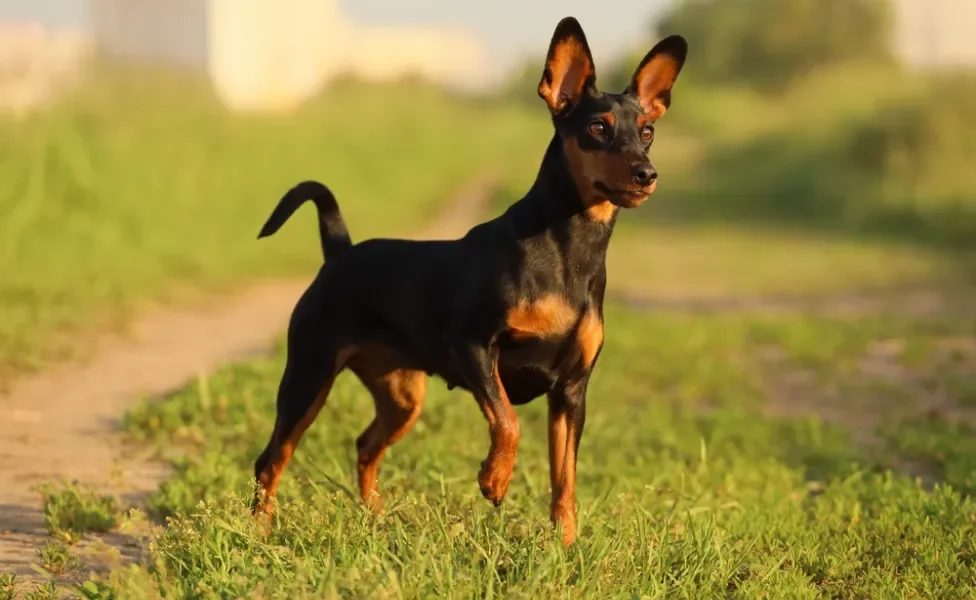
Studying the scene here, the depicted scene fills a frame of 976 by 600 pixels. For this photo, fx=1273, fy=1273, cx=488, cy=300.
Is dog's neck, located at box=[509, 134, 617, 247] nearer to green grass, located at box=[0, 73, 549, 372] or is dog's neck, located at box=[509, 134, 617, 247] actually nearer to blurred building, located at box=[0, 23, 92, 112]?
green grass, located at box=[0, 73, 549, 372]

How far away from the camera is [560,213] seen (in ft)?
12.7

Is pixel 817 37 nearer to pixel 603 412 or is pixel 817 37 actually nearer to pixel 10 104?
pixel 10 104

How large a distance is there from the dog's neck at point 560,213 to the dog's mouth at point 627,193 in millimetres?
136

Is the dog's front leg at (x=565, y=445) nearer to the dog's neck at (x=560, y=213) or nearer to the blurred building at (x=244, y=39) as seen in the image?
the dog's neck at (x=560, y=213)

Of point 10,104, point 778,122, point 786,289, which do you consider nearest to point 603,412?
point 786,289

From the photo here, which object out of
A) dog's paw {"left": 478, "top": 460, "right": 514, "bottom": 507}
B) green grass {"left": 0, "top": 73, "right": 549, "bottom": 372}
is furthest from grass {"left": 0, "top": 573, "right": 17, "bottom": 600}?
green grass {"left": 0, "top": 73, "right": 549, "bottom": 372}

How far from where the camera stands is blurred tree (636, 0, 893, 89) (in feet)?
130

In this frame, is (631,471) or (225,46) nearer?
(631,471)

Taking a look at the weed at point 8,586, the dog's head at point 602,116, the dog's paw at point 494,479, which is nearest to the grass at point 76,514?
the weed at point 8,586

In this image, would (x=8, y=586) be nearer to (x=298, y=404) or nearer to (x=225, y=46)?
(x=298, y=404)

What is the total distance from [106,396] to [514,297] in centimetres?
385

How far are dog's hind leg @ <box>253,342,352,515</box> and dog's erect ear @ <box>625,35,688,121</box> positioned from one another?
1.29 m

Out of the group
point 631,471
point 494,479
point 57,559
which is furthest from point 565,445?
point 57,559

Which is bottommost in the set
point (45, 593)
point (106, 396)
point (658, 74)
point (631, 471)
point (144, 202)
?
point (631, 471)
